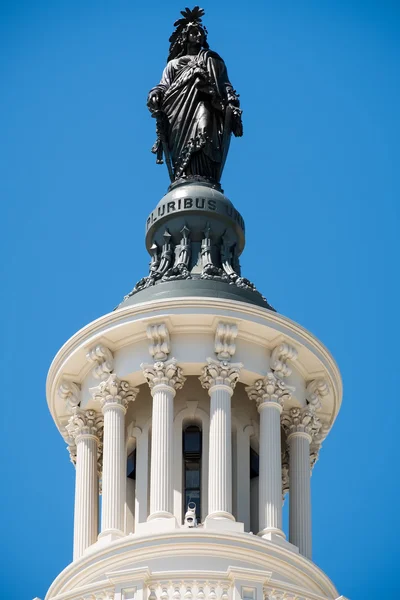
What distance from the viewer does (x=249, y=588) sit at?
52844 mm

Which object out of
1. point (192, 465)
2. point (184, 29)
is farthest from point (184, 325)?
point (184, 29)

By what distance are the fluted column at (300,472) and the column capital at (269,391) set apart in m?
1.18

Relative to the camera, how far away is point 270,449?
5834 cm

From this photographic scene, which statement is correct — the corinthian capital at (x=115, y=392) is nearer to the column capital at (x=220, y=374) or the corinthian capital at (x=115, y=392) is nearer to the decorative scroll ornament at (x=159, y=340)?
the decorative scroll ornament at (x=159, y=340)

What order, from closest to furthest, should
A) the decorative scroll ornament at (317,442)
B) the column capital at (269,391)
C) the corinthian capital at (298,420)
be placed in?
the column capital at (269,391) → the corinthian capital at (298,420) → the decorative scroll ornament at (317,442)

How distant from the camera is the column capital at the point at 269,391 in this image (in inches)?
2329

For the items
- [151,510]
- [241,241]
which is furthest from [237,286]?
[151,510]

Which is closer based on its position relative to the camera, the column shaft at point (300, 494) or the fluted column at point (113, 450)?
the fluted column at point (113, 450)

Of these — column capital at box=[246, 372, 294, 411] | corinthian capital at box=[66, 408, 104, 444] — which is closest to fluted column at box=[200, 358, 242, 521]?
column capital at box=[246, 372, 294, 411]

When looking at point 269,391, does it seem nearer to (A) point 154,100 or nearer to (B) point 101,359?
(B) point 101,359

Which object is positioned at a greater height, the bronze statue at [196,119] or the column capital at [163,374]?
the bronze statue at [196,119]

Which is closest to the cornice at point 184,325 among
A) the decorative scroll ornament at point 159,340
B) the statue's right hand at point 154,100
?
the decorative scroll ornament at point 159,340

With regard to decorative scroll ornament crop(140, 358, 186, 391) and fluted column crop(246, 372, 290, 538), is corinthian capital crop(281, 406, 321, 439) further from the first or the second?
decorative scroll ornament crop(140, 358, 186, 391)

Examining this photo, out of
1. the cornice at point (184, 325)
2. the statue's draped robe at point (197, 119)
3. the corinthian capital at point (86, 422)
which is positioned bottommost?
the corinthian capital at point (86, 422)
